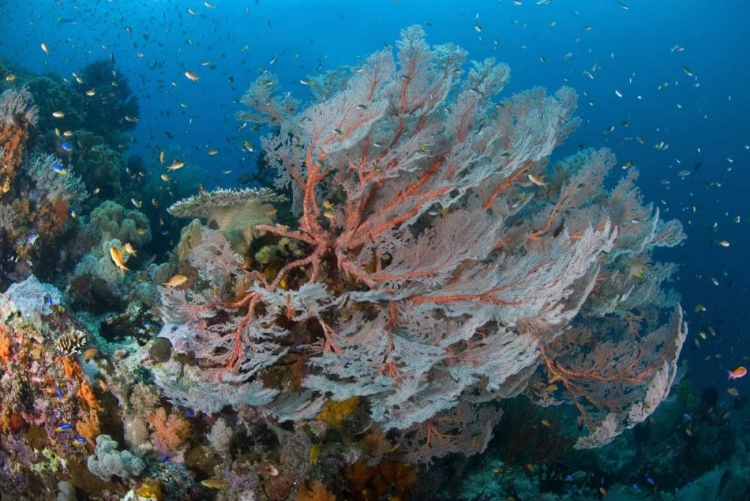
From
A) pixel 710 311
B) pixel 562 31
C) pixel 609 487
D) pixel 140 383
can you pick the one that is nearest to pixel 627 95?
pixel 562 31

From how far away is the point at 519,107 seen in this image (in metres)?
5.32

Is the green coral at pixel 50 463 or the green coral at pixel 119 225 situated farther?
the green coral at pixel 119 225

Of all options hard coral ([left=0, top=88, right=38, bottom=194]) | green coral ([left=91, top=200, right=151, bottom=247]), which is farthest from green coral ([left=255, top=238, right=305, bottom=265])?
hard coral ([left=0, top=88, right=38, bottom=194])

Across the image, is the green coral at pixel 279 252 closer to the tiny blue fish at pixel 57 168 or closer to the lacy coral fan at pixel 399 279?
the lacy coral fan at pixel 399 279

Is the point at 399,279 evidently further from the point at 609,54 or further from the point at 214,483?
the point at 609,54

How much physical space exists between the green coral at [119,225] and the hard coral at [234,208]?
2.66 metres

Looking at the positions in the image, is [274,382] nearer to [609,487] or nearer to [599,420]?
[599,420]

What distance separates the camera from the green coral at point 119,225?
731 cm

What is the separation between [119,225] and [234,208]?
11.9 ft

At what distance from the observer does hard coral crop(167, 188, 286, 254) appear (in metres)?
4.93

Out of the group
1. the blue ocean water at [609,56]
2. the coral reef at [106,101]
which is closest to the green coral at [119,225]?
the coral reef at [106,101]

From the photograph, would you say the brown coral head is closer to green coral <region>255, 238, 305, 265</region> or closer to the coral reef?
green coral <region>255, 238, 305, 265</region>

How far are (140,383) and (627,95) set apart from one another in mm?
100403

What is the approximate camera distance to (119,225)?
24.8 ft
